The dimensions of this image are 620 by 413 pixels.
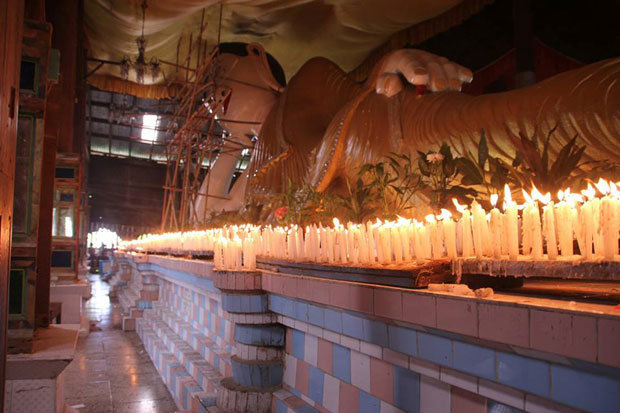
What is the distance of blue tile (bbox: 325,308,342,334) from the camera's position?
1907mm

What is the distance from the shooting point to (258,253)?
3.12 metres

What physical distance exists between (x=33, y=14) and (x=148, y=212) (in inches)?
539

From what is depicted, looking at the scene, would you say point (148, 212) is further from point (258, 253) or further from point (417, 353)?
point (417, 353)

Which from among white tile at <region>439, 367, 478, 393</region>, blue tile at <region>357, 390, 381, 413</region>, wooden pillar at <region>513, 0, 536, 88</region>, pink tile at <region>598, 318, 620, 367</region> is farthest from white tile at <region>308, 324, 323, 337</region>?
wooden pillar at <region>513, 0, 536, 88</region>

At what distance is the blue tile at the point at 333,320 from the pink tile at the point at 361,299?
187 millimetres

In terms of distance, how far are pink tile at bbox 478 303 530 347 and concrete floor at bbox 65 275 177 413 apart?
254cm

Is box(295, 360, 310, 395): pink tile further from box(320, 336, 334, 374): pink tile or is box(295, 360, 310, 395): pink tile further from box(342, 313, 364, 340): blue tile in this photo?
box(342, 313, 364, 340): blue tile

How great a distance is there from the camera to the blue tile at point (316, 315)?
204 cm

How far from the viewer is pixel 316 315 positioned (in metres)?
2.08

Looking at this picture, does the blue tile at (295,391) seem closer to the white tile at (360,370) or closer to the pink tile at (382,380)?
the white tile at (360,370)

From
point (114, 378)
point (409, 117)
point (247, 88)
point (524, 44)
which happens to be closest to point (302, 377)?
point (114, 378)

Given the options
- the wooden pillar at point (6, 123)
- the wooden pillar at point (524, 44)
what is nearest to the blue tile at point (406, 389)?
the wooden pillar at point (6, 123)

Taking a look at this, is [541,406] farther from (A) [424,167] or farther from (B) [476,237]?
(A) [424,167]

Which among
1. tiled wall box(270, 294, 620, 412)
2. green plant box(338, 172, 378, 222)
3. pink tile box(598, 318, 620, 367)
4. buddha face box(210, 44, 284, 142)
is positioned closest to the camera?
pink tile box(598, 318, 620, 367)
